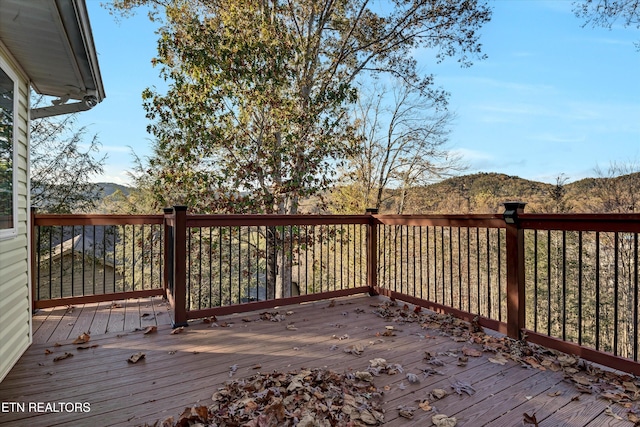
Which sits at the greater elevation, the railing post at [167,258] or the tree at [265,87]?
the tree at [265,87]

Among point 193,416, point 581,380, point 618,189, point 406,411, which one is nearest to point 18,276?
point 193,416

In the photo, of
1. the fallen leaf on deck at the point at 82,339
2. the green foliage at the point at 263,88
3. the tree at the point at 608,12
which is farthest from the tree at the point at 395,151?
the fallen leaf on deck at the point at 82,339

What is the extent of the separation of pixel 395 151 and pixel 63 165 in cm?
921

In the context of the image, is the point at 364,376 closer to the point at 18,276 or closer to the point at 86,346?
the point at 86,346

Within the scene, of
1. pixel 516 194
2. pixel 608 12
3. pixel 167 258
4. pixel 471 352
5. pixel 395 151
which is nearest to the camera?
pixel 471 352

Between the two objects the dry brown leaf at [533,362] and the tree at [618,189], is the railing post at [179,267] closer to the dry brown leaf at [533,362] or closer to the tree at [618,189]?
the dry brown leaf at [533,362]

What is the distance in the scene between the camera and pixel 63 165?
6.67m

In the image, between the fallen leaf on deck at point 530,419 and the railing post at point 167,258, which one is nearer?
the fallen leaf on deck at point 530,419

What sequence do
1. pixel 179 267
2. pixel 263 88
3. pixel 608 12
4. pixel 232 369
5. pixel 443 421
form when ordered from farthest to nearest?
pixel 263 88 < pixel 608 12 < pixel 179 267 < pixel 232 369 < pixel 443 421

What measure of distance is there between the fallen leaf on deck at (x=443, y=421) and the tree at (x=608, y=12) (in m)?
5.95

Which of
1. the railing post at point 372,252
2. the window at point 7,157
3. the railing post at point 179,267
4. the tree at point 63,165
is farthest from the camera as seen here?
the tree at point 63,165

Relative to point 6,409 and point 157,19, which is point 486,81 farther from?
point 6,409

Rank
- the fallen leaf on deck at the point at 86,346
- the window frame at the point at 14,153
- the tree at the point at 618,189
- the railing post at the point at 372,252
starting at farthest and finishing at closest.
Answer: the tree at the point at 618,189, the railing post at the point at 372,252, the fallen leaf on deck at the point at 86,346, the window frame at the point at 14,153

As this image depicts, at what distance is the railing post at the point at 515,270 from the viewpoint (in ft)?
8.32
